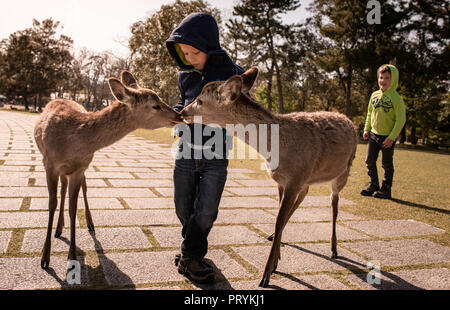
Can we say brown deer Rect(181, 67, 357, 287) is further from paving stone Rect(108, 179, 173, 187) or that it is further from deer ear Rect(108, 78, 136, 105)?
paving stone Rect(108, 179, 173, 187)

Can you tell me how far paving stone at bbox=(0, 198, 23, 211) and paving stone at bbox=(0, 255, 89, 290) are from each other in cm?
170

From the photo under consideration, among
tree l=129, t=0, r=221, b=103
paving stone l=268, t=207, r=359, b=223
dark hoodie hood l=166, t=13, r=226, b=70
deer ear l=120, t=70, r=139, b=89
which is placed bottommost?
paving stone l=268, t=207, r=359, b=223

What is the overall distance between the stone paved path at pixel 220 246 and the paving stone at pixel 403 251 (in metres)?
0.01

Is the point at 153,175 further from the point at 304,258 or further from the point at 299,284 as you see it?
the point at 299,284

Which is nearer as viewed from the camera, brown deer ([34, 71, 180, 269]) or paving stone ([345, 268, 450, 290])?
paving stone ([345, 268, 450, 290])

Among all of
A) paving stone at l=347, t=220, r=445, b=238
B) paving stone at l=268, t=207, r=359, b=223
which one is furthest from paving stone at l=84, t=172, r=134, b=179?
paving stone at l=347, t=220, r=445, b=238

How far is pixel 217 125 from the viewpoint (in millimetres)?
3430

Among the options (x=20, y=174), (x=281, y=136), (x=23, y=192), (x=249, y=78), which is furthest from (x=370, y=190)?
(x=20, y=174)

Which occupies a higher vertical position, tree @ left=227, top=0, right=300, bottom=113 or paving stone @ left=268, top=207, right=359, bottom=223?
tree @ left=227, top=0, right=300, bottom=113

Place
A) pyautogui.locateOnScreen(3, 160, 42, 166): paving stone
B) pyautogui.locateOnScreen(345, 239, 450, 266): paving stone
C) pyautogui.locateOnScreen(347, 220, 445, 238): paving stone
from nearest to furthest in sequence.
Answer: pyautogui.locateOnScreen(345, 239, 450, 266): paving stone → pyautogui.locateOnScreen(347, 220, 445, 238): paving stone → pyautogui.locateOnScreen(3, 160, 42, 166): paving stone

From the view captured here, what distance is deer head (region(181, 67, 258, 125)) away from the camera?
3125 millimetres

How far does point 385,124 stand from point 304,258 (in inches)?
181

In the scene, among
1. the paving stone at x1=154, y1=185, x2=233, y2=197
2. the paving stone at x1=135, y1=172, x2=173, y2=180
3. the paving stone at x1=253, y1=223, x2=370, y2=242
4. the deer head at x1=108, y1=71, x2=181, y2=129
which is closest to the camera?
the deer head at x1=108, y1=71, x2=181, y2=129

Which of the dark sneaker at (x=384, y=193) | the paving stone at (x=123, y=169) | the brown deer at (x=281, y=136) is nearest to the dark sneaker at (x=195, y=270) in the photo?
the brown deer at (x=281, y=136)
